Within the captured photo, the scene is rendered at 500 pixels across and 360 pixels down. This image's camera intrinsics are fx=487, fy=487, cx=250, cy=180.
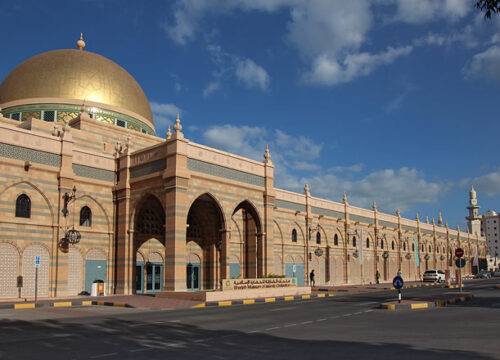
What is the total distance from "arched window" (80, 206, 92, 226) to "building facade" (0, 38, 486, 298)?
0.06m

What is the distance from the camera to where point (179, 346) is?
983 cm

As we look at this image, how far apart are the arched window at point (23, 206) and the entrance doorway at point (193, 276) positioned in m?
11.3

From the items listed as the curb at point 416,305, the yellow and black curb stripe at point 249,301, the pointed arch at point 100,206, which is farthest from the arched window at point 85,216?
the curb at point 416,305

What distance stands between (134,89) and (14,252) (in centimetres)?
1803

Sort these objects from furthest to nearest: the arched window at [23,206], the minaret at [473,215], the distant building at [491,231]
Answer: the distant building at [491,231]
the minaret at [473,215]
the arched window at [23,206]

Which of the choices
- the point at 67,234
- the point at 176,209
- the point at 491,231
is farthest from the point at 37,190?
the point at 491,231

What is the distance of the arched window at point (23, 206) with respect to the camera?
24.6 metres

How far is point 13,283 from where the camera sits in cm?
2405

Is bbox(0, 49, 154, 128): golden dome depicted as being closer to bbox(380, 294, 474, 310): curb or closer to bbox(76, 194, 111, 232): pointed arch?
bbox(76, 194, 111, 232): pointed arch

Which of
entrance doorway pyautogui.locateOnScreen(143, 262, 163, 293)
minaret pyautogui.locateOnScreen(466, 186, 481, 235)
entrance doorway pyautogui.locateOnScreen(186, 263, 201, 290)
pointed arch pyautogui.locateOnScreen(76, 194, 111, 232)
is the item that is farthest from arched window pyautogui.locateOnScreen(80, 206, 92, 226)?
minaret pyautogui.locateOnScreen(466, 186, 481, 235)

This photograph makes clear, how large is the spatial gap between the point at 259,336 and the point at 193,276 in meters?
22.4

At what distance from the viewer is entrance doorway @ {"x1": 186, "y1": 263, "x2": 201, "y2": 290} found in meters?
32.7

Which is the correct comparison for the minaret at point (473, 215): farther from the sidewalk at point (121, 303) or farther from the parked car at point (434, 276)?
the sidewalk at point (121, 303)

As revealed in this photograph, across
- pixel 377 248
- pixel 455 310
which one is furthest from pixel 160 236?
pixel 377 248
